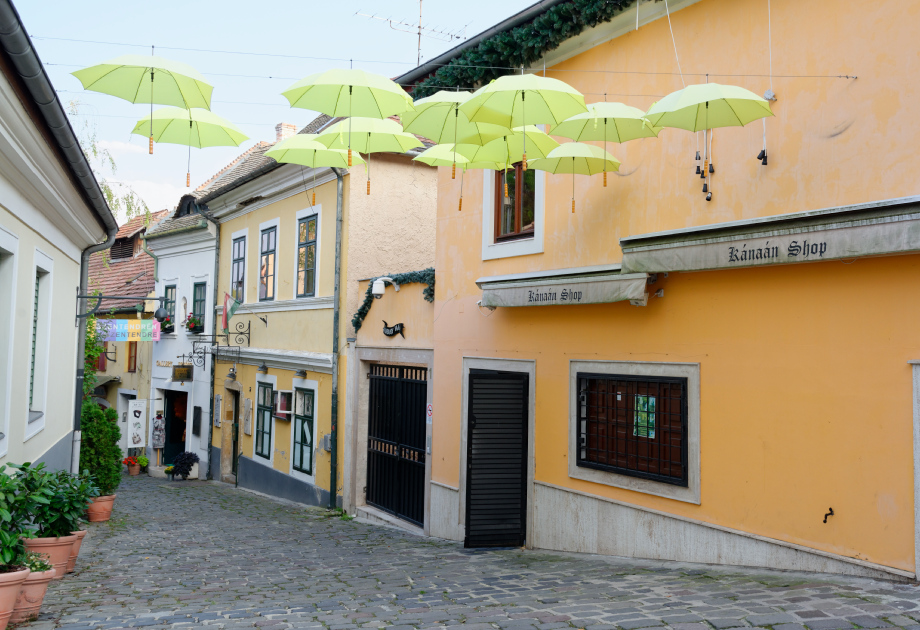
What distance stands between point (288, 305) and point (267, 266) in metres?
1.67

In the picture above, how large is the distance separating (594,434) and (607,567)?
1613 millimetres

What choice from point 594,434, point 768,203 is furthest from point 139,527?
point 768,203

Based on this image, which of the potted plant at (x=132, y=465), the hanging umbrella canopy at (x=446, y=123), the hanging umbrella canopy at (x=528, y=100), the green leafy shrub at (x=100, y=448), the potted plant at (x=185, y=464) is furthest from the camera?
the potted plant at (x=132, y=465)

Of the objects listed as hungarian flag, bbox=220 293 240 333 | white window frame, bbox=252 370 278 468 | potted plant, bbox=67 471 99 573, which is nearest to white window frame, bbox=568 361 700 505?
potted plant, bbox=67 471 99 573

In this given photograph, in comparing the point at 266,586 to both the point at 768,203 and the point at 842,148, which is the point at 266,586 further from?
the point at 842,148

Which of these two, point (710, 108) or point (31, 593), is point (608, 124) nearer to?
point (710, 108)

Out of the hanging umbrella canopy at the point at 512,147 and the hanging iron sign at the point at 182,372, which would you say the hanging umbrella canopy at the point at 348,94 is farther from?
the hanging iron sign at the point at 182,372

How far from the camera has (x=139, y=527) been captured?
1148 centimetres

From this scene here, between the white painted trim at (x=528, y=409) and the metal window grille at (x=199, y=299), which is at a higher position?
the metal window grille at (x=199, y=299)

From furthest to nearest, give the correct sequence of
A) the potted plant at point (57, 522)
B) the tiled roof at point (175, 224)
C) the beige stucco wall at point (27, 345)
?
1. the tiled roof at point (175, 224)
2. the beige stucco wall at point (27, 345)
3. the potted plant at point (57, 522)

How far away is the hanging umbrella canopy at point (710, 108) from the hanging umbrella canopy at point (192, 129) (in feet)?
13.4

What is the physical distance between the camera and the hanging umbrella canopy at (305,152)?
326 inches

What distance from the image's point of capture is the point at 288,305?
1666 centimetres

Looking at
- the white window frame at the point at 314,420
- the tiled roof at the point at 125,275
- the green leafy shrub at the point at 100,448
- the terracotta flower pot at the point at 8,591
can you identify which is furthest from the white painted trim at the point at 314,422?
the tiled roof at the point at 125,275
